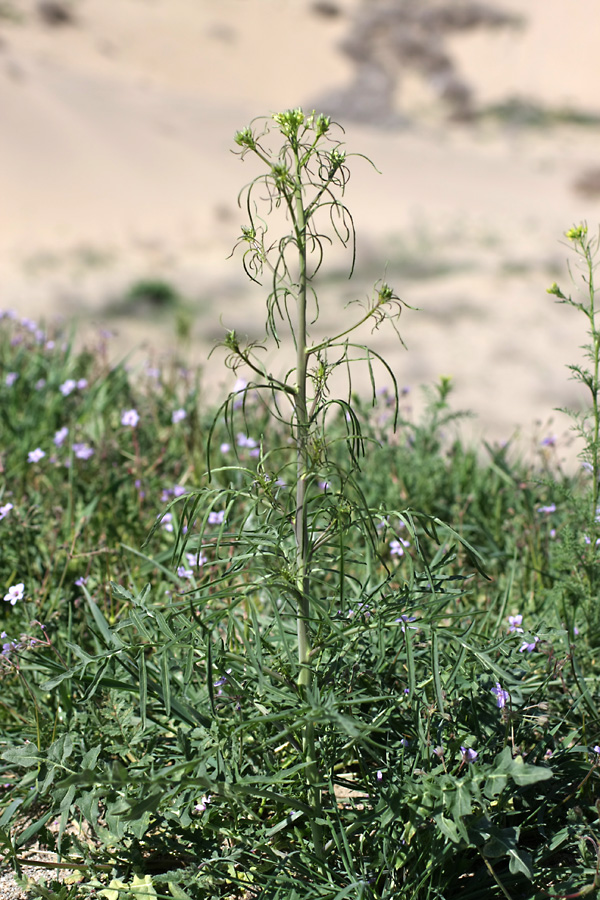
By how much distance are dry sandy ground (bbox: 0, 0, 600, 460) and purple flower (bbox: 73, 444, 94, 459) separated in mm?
806

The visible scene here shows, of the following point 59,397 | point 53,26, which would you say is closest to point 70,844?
point 59,397

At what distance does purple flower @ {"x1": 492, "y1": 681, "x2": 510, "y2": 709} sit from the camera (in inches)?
66.4

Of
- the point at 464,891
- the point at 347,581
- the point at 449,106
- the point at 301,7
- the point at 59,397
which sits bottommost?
the point at 464,891

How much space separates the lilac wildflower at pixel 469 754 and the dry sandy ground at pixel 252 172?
3.46ft

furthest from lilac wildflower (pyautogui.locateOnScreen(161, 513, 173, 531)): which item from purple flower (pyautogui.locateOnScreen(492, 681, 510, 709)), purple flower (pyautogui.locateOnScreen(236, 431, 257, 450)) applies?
purple flower (pyautogui.locateOnScreen(492, 681, 510, 709))

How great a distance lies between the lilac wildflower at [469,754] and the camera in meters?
1.57

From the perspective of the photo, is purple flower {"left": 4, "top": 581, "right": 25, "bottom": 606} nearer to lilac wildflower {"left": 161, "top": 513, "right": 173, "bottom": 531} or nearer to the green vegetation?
the green vegetation

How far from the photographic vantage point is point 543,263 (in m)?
9.43

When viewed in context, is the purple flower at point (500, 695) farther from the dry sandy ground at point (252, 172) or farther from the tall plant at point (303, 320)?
the dry sandy ground at point (252, 172)

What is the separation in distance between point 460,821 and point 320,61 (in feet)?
108

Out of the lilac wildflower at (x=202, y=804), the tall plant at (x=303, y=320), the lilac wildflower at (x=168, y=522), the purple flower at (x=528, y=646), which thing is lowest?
the lilac wildflower at (x=202, y=804)

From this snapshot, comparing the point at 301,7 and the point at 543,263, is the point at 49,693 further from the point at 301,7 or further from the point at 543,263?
the point at 301,7

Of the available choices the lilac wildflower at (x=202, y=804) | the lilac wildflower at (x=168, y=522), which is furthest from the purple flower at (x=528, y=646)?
the lilac wildflower at (x=168, y=522)

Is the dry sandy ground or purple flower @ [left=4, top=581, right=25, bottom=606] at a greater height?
the dry sandy ground
